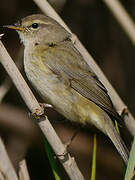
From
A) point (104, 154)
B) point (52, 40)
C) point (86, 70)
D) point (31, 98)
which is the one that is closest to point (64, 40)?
point (52, 40)

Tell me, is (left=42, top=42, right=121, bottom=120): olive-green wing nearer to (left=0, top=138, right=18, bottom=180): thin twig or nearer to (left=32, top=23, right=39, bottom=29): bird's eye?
(left=32, top=23, right=39, bottom=29): bird's eye

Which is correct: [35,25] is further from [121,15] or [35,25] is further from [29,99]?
[29,99]

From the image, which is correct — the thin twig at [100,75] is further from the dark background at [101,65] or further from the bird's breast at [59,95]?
the dark background at [101,65]

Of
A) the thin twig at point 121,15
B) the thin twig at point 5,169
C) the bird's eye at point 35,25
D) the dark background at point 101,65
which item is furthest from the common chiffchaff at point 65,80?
the dark background at point 101,65

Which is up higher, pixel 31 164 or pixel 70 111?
pixel 70 111

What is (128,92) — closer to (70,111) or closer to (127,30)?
(127,30)

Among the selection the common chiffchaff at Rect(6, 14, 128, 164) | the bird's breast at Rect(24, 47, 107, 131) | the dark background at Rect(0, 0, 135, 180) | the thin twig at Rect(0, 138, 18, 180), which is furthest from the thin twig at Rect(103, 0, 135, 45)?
the thin twig at Rect(0, 138, 18, 180)

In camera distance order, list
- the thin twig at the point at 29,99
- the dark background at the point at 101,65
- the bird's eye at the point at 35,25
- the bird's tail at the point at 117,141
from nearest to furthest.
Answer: the thin twig at the point at 29,99 → the bird's tail at the point at 117,141 → the bird's eye at the point at 35,25 → the dark background at the point at 101,65
